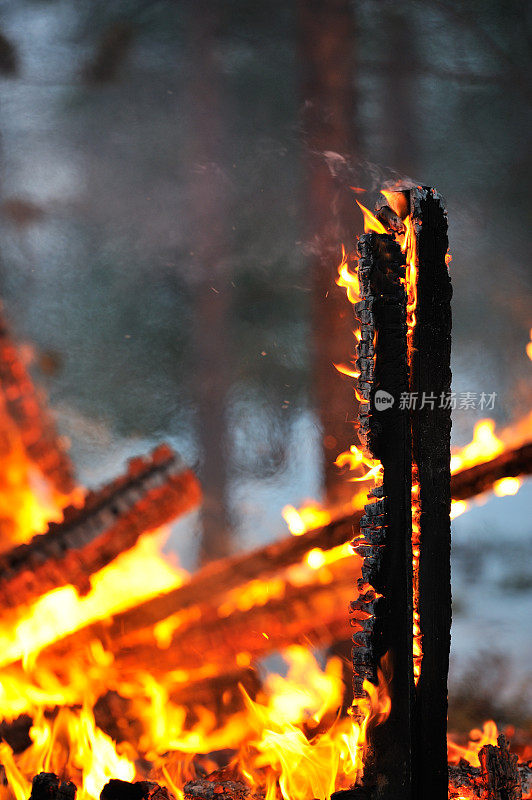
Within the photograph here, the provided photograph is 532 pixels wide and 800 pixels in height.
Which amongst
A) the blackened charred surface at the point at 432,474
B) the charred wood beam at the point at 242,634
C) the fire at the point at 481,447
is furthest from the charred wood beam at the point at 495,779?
the fire at the point at 481,447

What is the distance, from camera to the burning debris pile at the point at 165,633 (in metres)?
3.38

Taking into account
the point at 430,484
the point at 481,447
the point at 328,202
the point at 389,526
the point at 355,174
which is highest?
the point at 355,174

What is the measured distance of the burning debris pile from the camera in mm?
3385

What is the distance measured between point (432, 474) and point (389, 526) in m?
0.28

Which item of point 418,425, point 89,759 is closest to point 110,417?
point 89,759

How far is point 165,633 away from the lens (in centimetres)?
380

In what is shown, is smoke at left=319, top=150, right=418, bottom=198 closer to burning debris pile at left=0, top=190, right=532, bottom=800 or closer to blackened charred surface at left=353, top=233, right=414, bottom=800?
burning debris pile at left=0, top=190, right=532, bottom=800

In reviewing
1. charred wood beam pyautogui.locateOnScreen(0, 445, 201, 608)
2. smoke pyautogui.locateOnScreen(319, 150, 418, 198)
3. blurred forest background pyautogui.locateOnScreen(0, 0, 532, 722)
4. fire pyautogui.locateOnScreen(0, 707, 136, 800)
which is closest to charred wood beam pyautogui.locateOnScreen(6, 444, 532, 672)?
blurred forest background pyautogui.locateOnScreen(0, 0, 532, 722)

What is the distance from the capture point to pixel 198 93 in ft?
13.2

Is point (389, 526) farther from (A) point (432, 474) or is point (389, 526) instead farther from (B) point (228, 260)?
(B) point (228, 260)

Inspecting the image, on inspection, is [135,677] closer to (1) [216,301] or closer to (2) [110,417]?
(2) [110,417]

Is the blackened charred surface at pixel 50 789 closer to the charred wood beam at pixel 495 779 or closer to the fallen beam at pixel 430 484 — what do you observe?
the fallen beam at pixel 430 484

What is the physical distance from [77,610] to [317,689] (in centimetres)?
138


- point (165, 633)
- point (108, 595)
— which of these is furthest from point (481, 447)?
point (108, 595)
